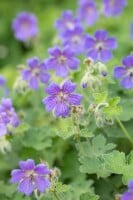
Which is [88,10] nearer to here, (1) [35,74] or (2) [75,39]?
(2) [75,39]

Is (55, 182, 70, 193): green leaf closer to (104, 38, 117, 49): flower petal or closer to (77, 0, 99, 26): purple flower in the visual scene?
(104, 38, 117, 49): flower petal

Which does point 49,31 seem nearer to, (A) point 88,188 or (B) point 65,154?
(B) point 65,154

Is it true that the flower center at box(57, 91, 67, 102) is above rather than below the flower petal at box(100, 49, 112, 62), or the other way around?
below

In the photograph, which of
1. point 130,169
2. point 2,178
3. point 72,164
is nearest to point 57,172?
point 130,169

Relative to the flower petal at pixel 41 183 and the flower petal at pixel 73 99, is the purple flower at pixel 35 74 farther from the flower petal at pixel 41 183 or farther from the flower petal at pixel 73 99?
the flower petal at pixel 41 183

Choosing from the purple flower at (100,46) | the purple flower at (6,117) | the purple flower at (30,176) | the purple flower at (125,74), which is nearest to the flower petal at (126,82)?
the purple flower at (125,74)

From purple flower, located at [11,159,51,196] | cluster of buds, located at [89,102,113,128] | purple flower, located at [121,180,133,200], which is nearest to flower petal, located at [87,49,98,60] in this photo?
cluster of buds, located at [89,102,113,128]

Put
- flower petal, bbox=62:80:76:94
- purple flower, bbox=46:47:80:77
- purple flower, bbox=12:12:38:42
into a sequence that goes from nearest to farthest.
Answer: flower petal, bbox=62:80:76:94 < purple flower, bbox=46:47:80:77 < purple flower, bbox=12:12:38:42
